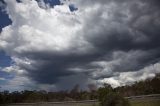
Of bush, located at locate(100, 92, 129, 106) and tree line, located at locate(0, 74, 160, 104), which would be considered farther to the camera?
tree line, located at locate(0, 74, 160, 104)

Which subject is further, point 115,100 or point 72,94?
point 72,94

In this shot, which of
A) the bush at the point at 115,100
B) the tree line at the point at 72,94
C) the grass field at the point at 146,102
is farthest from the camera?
the tree line at the point at 72,94

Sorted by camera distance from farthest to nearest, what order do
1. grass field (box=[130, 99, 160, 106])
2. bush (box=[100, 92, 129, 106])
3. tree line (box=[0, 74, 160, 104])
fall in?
tree line (box=[0, 74, 160, 104]) < grass field (box=[130, 99, 160, 106]) < bush (box=[100, 92, 129, 106])

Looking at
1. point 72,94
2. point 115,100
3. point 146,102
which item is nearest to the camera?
point 115,100

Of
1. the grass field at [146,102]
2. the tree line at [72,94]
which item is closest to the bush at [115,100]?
the grass field at [146,102]

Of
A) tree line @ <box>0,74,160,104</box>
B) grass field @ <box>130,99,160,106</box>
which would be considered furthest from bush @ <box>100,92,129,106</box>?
tree line @ <box>0,74,160,104</box>

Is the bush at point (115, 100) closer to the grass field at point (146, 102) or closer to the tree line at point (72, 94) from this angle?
the grass field at point (146, 102)

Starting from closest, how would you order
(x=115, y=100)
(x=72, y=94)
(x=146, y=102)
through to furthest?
1. (x=115, y=100)
2. (x=146, y=102)
3. (x=72, y=94)

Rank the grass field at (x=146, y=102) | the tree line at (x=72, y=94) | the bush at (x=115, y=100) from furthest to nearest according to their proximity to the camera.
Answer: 1. the tree line at (x=72, y=94)
2. the grass field at (x=146, y=102)
3. the bush at (x=115, y=100)

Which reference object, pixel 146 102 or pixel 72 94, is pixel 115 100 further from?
pixel 72 94

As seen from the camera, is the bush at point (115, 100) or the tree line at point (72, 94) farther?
the tree line at point (72, 94)

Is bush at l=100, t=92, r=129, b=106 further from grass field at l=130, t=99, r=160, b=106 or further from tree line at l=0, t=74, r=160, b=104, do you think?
tree line at l=0, t=74, r=160, b=104

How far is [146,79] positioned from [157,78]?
4.09m

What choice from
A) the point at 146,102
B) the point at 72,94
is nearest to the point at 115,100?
the point at 146,102
